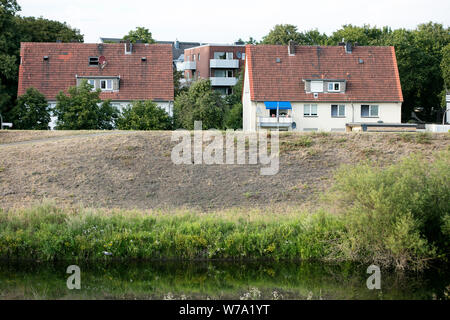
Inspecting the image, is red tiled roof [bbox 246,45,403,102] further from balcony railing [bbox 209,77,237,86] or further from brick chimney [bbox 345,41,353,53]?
balcony railing [bbox 209,77,237,86]

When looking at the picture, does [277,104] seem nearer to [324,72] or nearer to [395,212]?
[324,72]

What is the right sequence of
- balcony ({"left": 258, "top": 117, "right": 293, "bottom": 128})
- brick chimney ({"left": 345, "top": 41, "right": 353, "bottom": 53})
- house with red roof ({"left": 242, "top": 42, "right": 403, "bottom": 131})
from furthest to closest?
1. brick chimney ({"left": 345, "top": 41, "right": 353, "bottom": 53})
2. house with red roof ({"left": 242, "top": 42, "right": 403, "bottom": 131})
3. balcony ({"left": 258, "top": 117, "right": 293, "bottom": 128})

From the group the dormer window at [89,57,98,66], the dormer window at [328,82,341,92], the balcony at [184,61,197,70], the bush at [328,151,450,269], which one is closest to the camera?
the bush at [328,151,450,269]

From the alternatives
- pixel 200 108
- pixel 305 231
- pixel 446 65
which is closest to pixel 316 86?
pixel 200 108

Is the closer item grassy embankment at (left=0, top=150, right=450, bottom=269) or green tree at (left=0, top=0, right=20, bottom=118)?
grassy embankment at (left=0, top=150, right=450, bottom=269)

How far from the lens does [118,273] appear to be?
→ 709 inches

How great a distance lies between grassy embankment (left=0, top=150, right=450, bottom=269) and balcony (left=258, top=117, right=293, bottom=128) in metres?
30.8

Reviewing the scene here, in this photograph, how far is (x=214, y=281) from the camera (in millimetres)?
17406

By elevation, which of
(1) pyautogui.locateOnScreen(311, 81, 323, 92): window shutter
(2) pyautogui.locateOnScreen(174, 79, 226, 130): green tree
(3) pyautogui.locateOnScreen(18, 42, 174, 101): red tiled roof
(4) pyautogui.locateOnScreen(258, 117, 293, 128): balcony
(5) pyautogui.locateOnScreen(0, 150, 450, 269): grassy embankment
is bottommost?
(5) pyautogui.locateOnScreen(0, 150, 450, 269): grassy embankment

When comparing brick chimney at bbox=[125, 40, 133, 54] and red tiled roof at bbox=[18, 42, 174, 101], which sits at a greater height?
brick chimney at bbox=[125, 40, 133, 54]

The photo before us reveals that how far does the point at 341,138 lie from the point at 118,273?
16009 mm

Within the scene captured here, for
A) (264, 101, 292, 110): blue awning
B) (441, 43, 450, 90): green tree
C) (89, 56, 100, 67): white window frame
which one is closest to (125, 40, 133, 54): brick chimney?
(89, 56, 100, 67): white window frame

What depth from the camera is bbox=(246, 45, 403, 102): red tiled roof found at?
173ft
